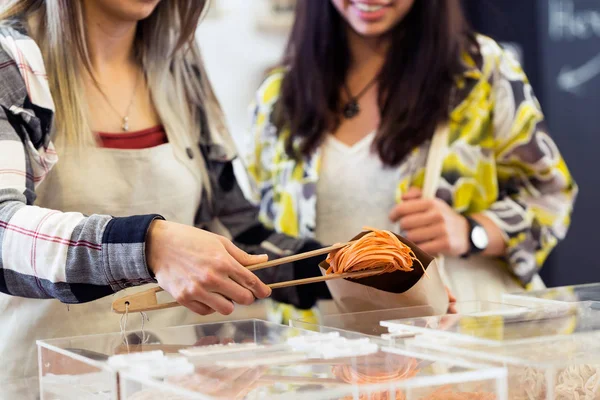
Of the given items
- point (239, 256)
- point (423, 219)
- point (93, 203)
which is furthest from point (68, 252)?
point (423, 219)

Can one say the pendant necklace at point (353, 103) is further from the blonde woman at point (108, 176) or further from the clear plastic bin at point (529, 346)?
the clear plastic bin at point (529, 346)

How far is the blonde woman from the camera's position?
106 cm

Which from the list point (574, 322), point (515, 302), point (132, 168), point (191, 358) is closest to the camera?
point (191, 358)

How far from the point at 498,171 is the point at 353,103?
0.39 m

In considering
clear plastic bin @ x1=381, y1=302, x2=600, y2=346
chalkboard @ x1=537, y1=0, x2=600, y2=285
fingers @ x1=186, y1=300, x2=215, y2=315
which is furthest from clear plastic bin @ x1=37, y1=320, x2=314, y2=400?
chalkboard @ x1=537, y1=0, x2=600, y2=285

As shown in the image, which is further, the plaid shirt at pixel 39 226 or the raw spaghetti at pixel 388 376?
the plaid shirt at pixel 39 226

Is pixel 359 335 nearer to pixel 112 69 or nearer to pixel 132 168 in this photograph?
pixel 132 168

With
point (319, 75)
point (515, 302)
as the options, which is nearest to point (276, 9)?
point (319, 75)

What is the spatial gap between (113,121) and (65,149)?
13 cm

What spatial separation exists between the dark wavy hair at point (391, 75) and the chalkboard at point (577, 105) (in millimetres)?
1341

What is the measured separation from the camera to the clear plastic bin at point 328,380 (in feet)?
2.58

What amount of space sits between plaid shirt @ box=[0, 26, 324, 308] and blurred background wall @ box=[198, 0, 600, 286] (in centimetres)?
199

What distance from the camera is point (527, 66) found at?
11.2ft

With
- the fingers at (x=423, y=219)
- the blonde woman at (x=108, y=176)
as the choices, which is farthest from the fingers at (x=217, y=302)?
the fingers at (x=423, y=219)
